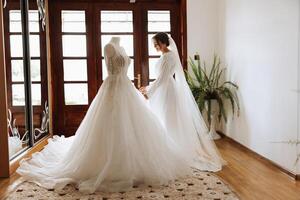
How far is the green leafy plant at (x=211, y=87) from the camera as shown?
529cm

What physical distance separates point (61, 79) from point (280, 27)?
3.65 meters

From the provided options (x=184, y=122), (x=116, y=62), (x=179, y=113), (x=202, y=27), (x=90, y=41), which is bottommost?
(x=184, y=122)

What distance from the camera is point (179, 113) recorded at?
13.7ft

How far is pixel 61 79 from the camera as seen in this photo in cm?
580

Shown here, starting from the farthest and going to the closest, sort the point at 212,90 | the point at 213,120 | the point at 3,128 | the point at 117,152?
the point at 213,120
the point at 212,90
the point at 3,128
the point at 117,152

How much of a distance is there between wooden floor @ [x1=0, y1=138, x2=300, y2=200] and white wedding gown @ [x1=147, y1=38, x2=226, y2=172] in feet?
0.90

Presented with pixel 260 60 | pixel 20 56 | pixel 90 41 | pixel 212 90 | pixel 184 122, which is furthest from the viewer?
pixel 90 41

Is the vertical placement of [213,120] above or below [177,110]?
below

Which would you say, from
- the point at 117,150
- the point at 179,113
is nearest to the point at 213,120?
the point at 179,113

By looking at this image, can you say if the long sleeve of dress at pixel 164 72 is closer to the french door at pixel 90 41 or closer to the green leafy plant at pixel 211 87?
the green leafy plant at pixel 211 87

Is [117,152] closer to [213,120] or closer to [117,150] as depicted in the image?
[117,150]

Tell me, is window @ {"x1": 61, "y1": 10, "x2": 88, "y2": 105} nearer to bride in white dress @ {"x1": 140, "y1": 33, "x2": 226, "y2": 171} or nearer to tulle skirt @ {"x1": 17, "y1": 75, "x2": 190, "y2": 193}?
bride in white dress @ {"x1": 140, "y1": 33, "x2": 226, "y2": 171}

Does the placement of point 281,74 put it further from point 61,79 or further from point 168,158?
point 61,79

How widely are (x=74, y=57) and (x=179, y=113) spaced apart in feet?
8.18
